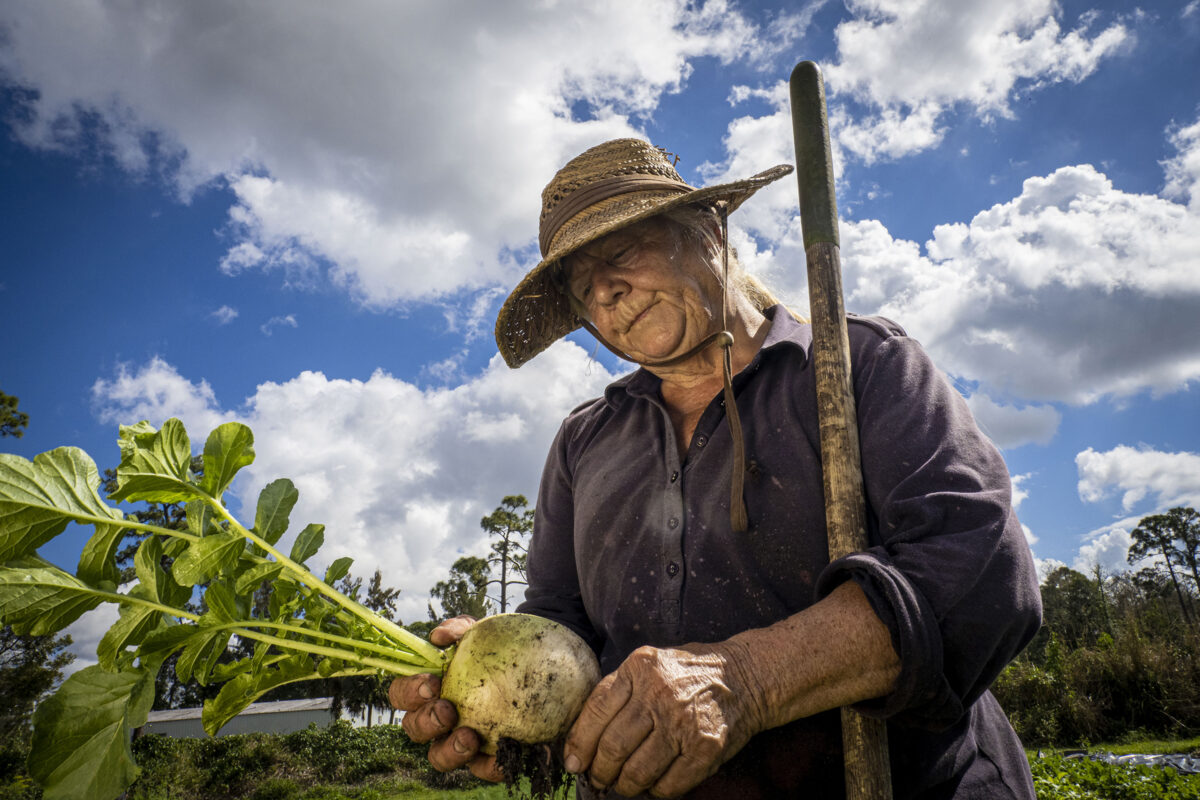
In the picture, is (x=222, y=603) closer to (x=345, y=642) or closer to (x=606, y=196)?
(x=345, y=642)

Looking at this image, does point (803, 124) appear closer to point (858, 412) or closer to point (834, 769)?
point (858, 412)

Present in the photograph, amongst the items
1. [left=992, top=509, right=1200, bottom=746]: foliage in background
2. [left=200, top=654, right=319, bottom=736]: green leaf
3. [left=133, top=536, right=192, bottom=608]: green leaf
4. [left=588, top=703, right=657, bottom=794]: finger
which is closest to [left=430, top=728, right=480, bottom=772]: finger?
[left=200, top=654, right=319, bottom=736]: green leaf

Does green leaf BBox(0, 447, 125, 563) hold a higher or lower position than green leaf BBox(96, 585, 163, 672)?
higher

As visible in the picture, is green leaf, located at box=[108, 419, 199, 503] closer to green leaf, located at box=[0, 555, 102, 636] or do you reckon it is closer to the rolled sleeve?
green leaf, located at box=[0, 555, 102, 636]

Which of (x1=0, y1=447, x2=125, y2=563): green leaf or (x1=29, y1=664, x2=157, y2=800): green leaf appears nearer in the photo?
(x1=29, y1=664, x2=157, y2=800): green leaf

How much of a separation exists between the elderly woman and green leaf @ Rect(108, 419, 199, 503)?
78 centimetres

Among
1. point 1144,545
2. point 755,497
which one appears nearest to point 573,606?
point 755,497

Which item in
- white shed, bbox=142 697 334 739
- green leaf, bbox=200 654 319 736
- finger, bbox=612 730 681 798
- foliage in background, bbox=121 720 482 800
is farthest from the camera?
white shed, bbox=142 697 334 739

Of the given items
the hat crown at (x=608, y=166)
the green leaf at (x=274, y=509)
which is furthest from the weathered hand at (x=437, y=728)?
the hat crown at (x=608, y=166)

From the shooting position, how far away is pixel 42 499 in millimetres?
1581

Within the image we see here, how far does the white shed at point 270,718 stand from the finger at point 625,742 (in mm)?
32109

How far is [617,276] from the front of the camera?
7.17 feet

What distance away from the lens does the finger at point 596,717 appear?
1.30 metres

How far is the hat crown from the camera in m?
2.31
